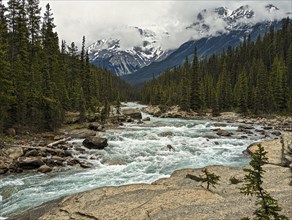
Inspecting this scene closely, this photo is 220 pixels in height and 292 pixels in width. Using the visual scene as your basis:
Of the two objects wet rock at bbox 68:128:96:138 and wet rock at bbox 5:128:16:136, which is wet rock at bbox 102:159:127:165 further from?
wet rock at bbox 5:128:16:136

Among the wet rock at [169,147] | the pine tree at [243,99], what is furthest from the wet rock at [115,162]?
the pine tree at [243,99]

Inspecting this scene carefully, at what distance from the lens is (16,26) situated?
149ft

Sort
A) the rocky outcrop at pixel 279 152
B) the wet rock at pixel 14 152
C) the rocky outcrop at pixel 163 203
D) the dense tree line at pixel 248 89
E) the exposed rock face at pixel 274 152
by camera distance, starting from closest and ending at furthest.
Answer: the rocky outcrop at pixel 163 203
the rocky outcrop at pixel 279 152
the exposed rock face at pixel 274 152
the wet rock at pixel 14 152
the dense tree line at pixel 248 89

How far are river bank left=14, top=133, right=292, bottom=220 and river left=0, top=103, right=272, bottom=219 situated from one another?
3.33 meters

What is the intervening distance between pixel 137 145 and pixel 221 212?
22489 mm

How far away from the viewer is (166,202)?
13.5 metres

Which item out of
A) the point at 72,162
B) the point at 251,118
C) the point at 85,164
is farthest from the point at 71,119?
the point at 251,118

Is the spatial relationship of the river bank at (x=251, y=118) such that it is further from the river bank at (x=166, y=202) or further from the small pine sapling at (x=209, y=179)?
the small pine sapling at (x=209, y=179)

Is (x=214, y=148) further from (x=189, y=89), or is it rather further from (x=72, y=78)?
(x=189, y=89)

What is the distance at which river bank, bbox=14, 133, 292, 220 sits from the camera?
12.2 meters

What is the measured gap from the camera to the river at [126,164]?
18.7 metres

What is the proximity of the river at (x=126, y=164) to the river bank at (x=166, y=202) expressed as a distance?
333 centimetres

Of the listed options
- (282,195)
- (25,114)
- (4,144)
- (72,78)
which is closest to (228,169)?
(282,195)

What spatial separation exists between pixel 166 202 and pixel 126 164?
12.9 m
